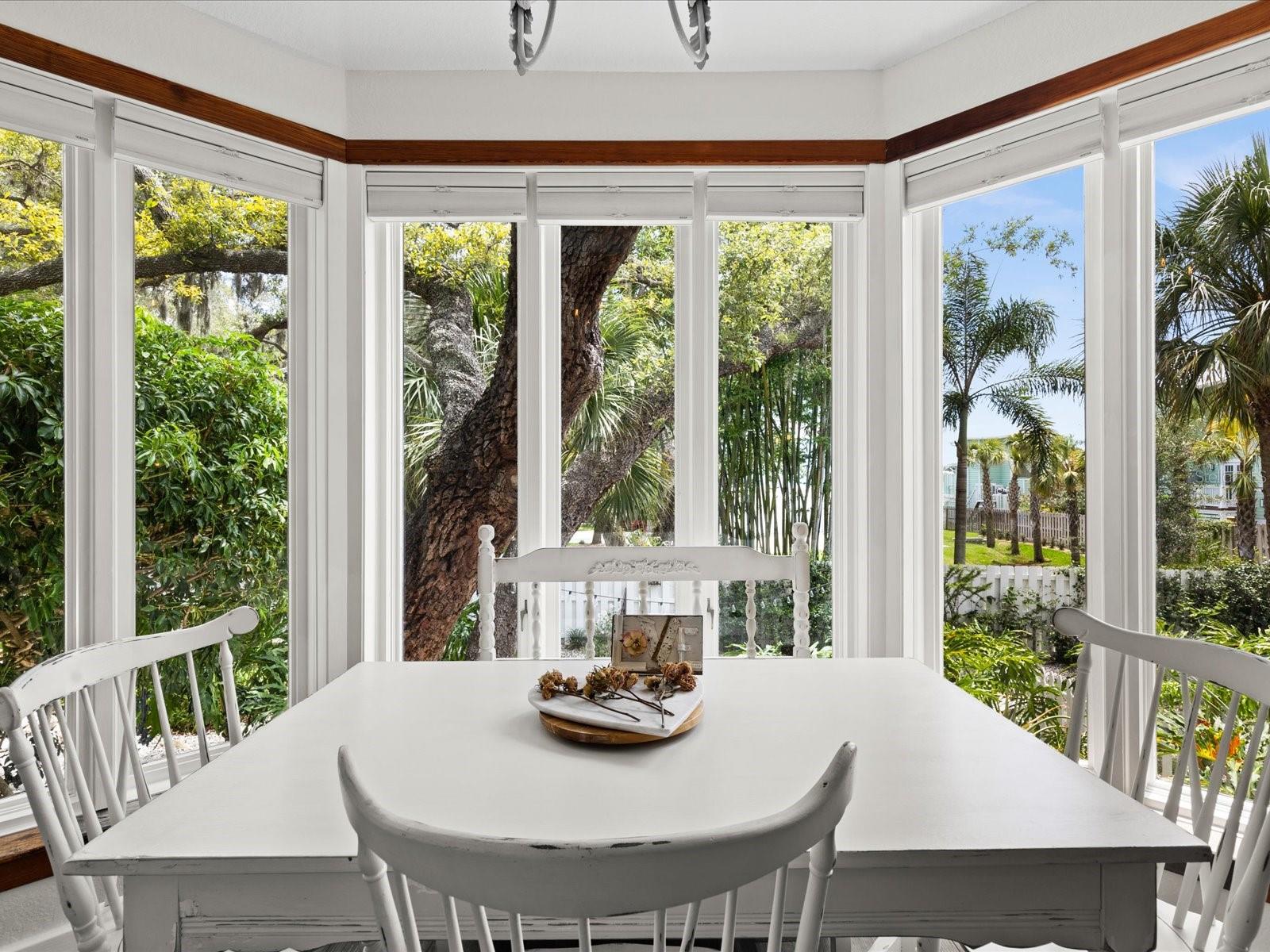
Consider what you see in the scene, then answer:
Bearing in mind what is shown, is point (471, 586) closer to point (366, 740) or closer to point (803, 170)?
point (366, 740)

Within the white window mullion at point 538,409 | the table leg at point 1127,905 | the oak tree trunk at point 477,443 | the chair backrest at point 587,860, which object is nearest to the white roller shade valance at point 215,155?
the oak tree trunk at point 477,443

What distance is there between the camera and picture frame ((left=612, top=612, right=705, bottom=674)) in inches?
58.2

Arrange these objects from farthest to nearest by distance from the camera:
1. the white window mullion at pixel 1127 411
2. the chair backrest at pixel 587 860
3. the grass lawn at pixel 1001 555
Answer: the grass lawn at pixel 1001 555
the white window mullion at pixel 1127 411
the chair backrest at pixel 587 860

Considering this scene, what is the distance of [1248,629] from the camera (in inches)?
78.8

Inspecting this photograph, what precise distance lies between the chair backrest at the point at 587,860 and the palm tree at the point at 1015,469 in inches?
79.5

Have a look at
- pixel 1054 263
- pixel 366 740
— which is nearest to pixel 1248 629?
pixel 1054 263

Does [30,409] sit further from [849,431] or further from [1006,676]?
[1006,676]

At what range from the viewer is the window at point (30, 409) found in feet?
6.51

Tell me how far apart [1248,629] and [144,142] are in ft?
10.4

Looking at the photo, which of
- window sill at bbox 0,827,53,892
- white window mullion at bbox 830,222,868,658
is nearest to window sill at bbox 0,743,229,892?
window sill at bbox 0,827,53,892

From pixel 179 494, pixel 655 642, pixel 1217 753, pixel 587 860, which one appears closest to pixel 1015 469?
pixel 1217 753

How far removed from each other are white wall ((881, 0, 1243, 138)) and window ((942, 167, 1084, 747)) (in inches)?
11.8

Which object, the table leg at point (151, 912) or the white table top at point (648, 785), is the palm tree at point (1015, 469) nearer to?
the white table top at point (648, 785)

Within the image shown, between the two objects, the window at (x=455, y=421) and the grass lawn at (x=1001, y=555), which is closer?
the grass lawn at (x=1001, y=555)
